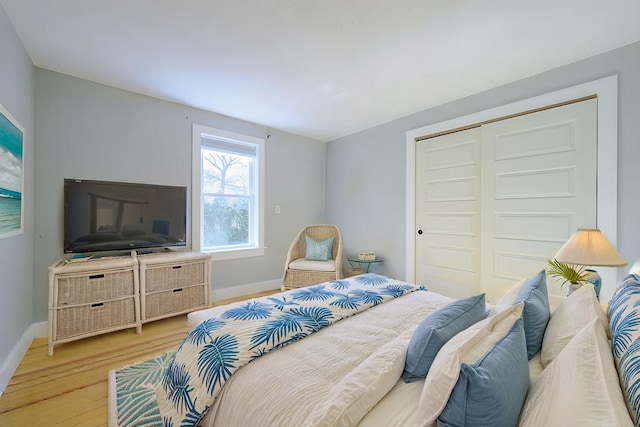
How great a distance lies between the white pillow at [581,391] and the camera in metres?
0.53

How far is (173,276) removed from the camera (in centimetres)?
279

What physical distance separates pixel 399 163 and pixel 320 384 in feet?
10.2

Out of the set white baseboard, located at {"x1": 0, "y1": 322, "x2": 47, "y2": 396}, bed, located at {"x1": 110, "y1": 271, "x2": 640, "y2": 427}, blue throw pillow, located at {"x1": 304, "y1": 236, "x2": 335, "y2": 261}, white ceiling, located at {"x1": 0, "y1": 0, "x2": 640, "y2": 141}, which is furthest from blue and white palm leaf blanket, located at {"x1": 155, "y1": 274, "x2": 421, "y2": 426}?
blue throw pillow, located at {"x1": 304, "y1": 236, "x2": 335, "y2": 261}

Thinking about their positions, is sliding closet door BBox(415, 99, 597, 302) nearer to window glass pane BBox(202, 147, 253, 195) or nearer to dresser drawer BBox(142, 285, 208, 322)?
window glass pane BBox(202, 147, 253, 195)

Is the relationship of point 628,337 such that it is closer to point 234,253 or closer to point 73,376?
point 73,376

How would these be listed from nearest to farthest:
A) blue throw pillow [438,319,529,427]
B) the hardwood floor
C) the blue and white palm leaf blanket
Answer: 1. blue throw pillow [438,319,529,427]
2. the blue and white palm leaf blanket
3. the hardwood floor

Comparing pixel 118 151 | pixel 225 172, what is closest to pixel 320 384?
pixel 118 151

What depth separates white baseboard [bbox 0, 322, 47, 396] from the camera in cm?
175

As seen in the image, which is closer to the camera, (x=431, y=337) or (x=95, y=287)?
(x=431, y=337)

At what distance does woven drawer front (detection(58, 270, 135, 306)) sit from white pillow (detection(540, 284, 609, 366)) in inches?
118

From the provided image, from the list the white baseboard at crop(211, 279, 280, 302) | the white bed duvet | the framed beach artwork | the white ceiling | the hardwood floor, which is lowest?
the hardwood floor

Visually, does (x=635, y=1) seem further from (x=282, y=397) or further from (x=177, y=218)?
(x=177, y=218)

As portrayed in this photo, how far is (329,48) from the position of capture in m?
2.12

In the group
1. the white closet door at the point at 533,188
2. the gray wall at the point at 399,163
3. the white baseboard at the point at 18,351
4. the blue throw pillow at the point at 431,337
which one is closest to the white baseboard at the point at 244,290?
the gray wall at the point at 399,163
